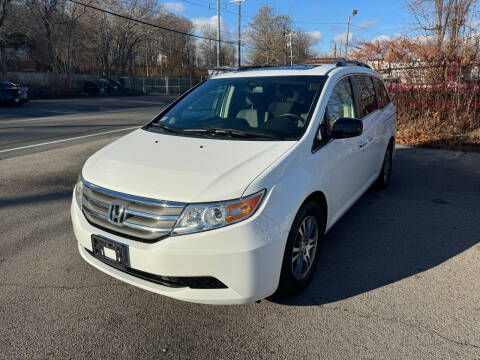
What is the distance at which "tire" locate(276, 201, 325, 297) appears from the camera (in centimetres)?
252

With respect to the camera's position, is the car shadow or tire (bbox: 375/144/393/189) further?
tire (bbox: 375/144/393/189)

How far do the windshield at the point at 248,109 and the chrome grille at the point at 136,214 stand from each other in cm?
107

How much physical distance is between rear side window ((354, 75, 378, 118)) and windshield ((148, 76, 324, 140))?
942 mm

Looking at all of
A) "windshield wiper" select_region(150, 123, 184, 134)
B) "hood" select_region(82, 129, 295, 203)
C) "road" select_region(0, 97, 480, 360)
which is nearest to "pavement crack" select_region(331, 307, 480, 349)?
"road" select_region(0, 97, 480, 360)

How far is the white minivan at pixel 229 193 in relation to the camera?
87.7 inches

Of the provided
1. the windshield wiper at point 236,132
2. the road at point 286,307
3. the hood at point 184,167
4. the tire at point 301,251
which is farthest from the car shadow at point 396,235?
the windshield wiper at point 236,132

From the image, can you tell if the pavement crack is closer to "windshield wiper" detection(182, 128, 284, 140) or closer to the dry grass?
"windshield wiper" detection(182, 128, 284, 140)

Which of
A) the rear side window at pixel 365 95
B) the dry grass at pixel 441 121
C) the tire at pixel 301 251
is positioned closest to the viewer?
the tire at pixel 301 251

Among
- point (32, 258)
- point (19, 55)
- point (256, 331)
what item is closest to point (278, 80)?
point (256, 331)

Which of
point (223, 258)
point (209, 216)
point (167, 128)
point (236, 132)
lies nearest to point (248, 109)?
point (236, 132)

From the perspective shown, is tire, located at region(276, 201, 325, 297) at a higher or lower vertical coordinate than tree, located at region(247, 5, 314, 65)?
lower

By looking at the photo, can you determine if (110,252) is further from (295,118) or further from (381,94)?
(381,94)

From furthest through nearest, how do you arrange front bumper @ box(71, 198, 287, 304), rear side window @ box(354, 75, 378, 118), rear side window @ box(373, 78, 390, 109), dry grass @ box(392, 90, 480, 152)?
dry grass @ box(392, 90, 480, 152), rear side window @ box(373, 78, 390, 109), rear side window @ box(354, 75, 378, 118), front bumper @ box(71, 198, 287, 304)

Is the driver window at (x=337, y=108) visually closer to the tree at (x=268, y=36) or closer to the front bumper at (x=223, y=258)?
the front bumper at (x=223, y=258)
